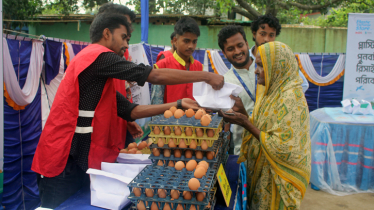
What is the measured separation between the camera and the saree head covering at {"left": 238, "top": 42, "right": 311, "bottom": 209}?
1993 mm

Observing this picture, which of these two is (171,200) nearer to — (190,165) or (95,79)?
(190,165)

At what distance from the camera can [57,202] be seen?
6.06 ft

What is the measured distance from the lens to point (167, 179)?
1.53 meters

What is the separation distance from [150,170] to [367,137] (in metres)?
4.62

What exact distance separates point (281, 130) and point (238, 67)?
3.78 feet

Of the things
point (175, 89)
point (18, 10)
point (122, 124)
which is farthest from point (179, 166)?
point (18, 10)

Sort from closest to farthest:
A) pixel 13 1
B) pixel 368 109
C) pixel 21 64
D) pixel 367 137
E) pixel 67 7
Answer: pixel 21 64 → pixel 367 137 → pixel 368 109 → pixel 13 1 → pixel 67 7

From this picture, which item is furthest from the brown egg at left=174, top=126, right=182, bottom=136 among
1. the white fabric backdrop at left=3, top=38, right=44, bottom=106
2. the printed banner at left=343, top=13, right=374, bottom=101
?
the printed banner at left=343, top=13, right=374, bottom=101

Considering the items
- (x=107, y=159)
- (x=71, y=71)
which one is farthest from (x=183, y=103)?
(x=71, y=71)

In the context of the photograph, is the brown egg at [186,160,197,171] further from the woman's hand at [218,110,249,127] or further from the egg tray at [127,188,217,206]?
the woman's hand at [218,110,249,127]

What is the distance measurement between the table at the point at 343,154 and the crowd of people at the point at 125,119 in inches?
121

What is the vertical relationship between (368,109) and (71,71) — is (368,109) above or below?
below

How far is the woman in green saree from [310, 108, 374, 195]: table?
315 cm

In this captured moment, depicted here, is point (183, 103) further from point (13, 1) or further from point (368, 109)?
point (13, 1)
